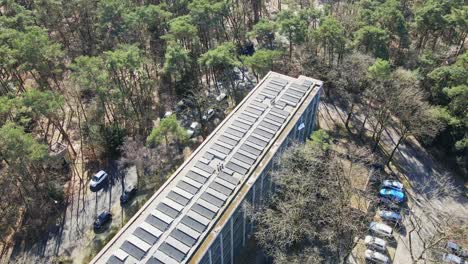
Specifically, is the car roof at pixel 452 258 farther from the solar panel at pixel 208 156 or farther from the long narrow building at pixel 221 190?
the solar panel at pixel 208 156

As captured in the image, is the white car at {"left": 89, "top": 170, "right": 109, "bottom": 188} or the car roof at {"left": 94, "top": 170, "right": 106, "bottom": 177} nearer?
the white car at {"left": 89, "top": 170, "right": 109, "bottom": 188}

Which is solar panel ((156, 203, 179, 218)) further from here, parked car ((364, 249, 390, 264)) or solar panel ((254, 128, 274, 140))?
parked car ((364, 249, 390, 264))

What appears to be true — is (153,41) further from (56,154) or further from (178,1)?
(56,154)

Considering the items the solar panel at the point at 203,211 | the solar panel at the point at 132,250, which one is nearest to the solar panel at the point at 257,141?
the solar panel at the point at 203,211

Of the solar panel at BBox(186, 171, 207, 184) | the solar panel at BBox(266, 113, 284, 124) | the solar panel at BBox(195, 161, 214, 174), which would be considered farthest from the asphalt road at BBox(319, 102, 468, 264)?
the solar panel at BBox(186, 171, 207, 184)

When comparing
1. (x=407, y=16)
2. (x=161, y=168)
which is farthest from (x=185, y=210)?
(x=407, y=16)

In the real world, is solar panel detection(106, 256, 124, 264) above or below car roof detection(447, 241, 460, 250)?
above
